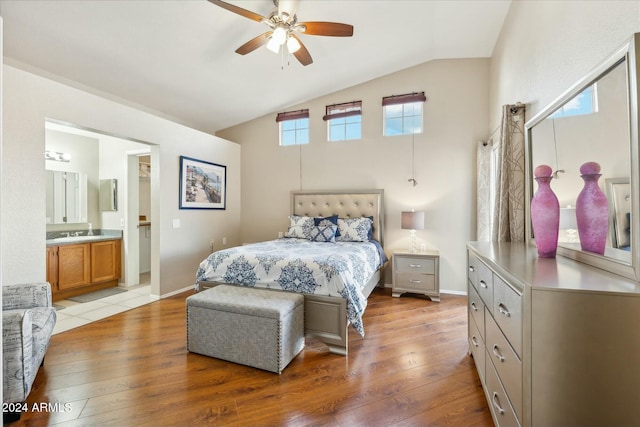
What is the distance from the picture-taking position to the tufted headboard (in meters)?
4.33

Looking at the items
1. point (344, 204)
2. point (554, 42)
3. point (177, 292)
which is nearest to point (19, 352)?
point (177, 292)

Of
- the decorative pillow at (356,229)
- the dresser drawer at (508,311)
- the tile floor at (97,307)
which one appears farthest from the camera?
the decorative pillow at (356,229)

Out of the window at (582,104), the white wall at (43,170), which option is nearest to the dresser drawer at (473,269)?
the window at (582,104)

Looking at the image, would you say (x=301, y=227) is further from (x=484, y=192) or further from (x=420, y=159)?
(x=484, y=192)

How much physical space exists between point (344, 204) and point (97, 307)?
12.0 ft

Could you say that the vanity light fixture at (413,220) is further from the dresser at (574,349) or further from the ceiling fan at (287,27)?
the dresser at (574,349)

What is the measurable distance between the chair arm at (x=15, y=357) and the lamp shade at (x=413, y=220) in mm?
3805

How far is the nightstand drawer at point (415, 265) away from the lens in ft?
12.4

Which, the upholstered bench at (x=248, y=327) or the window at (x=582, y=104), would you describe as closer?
the window at (x=582, y=104)

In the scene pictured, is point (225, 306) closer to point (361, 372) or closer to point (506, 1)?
point (361, 372)

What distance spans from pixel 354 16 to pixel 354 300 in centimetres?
297

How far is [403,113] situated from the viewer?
436 cm

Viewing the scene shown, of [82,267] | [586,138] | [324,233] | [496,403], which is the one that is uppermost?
[586,138]

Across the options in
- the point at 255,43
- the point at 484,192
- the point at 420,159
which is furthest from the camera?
the point at 420,159
